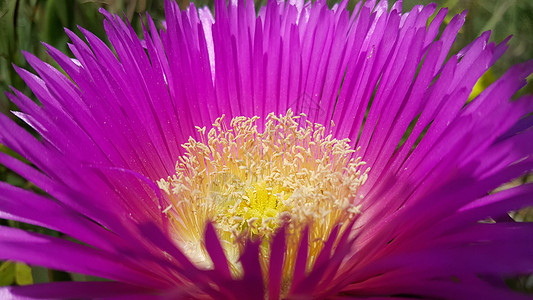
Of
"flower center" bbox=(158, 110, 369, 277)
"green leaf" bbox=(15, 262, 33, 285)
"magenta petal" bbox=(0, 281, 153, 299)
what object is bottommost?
"magenta petal" bbox=(0, 281, 153, 299)

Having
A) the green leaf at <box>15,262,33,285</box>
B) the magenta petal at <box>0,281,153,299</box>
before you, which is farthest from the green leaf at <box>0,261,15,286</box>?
the magenta petal at <box>0,281,153,299</box>

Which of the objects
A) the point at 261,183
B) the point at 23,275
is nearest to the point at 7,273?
the point at 23,275

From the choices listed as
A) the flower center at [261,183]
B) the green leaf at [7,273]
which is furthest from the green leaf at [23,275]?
the flower center at [261,183]

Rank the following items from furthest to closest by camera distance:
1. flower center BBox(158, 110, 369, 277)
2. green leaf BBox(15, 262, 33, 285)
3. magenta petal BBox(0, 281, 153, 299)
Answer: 1. flower center BBox(158, 110, 369, 277)
2. green leaf BBox(15, 262, 33, 285)
3. magenta petal BBox(0, 281, 153, 299)

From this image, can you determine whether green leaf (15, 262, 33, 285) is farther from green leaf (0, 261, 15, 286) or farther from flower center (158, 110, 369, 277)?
flower center (158, 110, 369, 277)

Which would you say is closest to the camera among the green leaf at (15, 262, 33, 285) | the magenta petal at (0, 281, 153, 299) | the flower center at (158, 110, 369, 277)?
the magenta petal at (0, 281, 153, 299)

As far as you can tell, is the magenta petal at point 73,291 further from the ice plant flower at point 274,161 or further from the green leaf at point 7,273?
the green leaf at point 7,273

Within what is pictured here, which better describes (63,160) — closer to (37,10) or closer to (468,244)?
(468,244)

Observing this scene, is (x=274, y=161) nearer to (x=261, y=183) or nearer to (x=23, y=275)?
(x=261, y=183)

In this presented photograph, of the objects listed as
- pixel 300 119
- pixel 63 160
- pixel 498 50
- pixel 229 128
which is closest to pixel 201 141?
pixel 229 128
